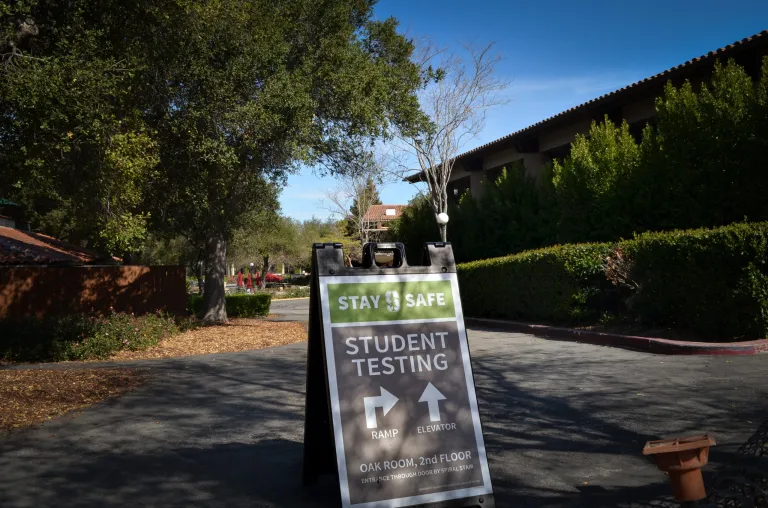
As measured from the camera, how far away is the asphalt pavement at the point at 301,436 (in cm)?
470

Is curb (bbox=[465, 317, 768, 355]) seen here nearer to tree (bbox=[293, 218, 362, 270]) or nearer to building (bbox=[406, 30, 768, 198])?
building (bbox=[406, 30, 768, 198])

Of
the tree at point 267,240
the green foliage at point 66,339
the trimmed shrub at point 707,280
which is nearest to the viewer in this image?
the trimmed shrub at point 707,280

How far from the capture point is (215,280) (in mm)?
23141

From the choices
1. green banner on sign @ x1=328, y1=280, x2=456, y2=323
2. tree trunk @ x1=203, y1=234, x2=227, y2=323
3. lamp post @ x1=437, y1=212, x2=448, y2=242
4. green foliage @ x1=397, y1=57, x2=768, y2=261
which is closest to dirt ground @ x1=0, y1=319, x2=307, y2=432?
tree trunk @ x1=203, y1=234, x2=227, y2=323

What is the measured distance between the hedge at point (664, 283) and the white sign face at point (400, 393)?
797 centimetres

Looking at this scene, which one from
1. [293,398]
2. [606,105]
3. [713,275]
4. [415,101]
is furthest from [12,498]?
[606,105]

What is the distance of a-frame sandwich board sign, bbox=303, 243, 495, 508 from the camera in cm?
383

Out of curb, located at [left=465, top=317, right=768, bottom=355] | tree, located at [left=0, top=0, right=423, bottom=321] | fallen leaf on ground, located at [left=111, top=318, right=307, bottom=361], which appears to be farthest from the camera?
fallen leaf on ground, located at [left=111, top=318, right=307, bottom=361]

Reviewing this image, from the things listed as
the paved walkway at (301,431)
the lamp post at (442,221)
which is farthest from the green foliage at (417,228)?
the paved walkway at (301,431)

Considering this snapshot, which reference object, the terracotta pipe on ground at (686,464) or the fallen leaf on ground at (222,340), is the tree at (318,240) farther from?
A: the terracotta pipe on ground at (686,464)

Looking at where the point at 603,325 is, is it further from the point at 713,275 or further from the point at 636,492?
the point at 636,492

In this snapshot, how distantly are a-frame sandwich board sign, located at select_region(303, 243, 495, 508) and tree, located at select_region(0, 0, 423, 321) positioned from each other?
776 centimetres

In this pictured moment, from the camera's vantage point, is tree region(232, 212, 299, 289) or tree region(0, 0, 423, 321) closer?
tree region(0, 0, 423, 321)

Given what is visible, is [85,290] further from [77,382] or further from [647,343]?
[647,343]
